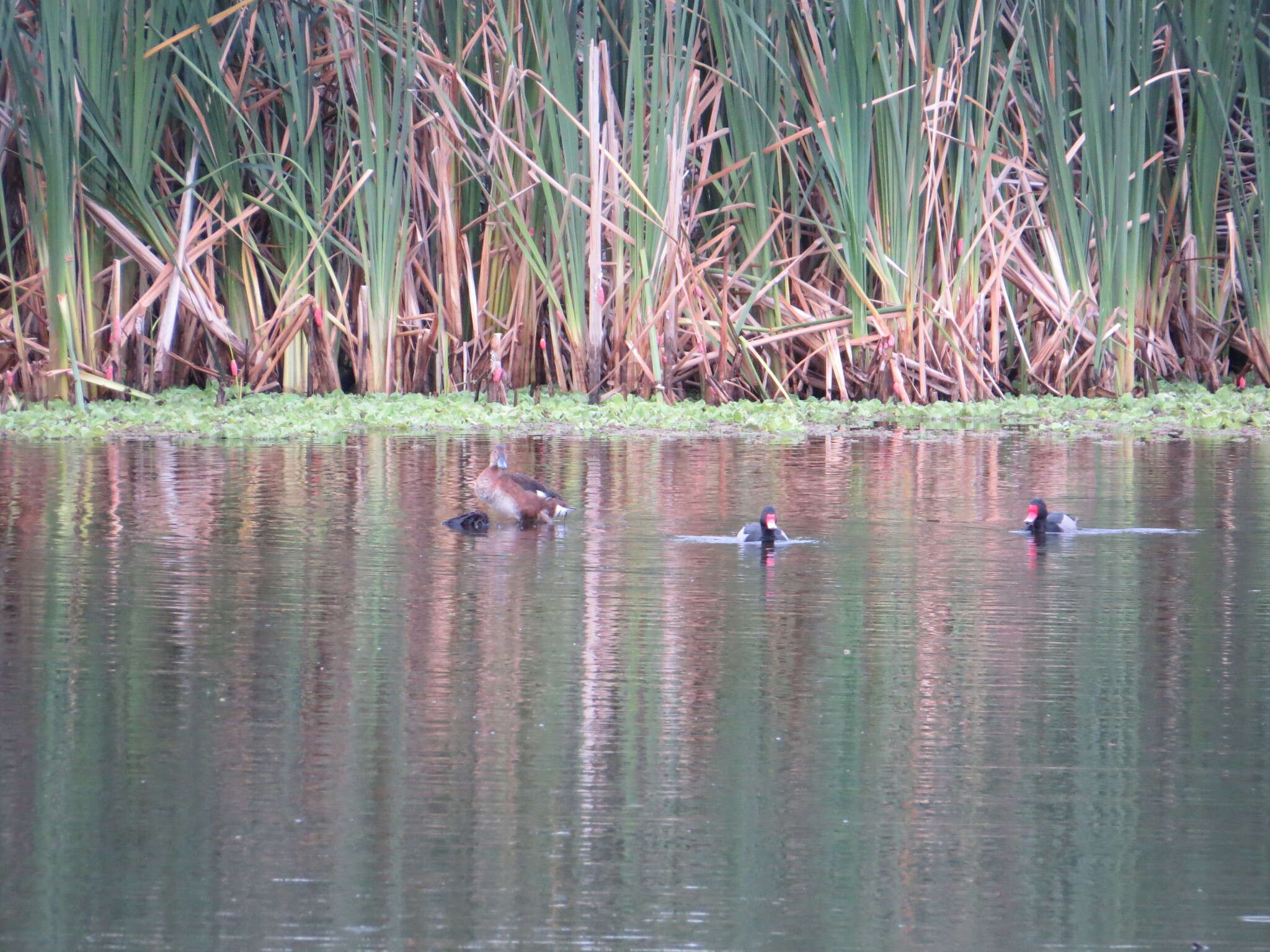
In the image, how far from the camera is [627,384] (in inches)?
638

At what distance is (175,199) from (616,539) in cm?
898

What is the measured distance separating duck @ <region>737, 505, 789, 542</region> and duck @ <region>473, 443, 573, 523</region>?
120 centimetres

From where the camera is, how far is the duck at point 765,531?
30.0 feet

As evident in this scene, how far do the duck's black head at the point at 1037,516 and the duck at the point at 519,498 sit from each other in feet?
7.24

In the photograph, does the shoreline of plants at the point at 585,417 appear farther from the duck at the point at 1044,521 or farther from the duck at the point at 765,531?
the duck at the point at 765,531

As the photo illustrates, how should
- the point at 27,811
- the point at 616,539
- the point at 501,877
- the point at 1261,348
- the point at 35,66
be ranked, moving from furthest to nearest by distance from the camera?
the point at 1261,348
the point at 35,66
the point at 616,539
the point at 27,811
the point at 501,877

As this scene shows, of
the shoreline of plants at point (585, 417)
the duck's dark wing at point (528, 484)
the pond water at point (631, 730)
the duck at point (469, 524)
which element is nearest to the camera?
the pond water at point (631, 730)

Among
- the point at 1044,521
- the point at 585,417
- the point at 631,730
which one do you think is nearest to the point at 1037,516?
the point at 1044,521

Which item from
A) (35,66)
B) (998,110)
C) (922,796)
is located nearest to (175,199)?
(35,66)

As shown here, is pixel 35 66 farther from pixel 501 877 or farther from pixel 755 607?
pixel 501 877

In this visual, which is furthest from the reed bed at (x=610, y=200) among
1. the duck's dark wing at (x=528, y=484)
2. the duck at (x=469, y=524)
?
the duck at (x=469, y=524)

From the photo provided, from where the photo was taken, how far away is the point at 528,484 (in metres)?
10.1

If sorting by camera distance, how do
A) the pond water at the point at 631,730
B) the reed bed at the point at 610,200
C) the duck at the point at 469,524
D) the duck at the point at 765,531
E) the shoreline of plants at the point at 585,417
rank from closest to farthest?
the pond water at the point at 631,730
the duck at the point at 765,531
the duck at the point at 469,524
the shoreline of plants at the point at 585,417
the reed bed at the point at 610,200

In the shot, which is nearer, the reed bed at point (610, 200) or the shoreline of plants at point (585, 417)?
the shoreline of plants at point (585, 417)
